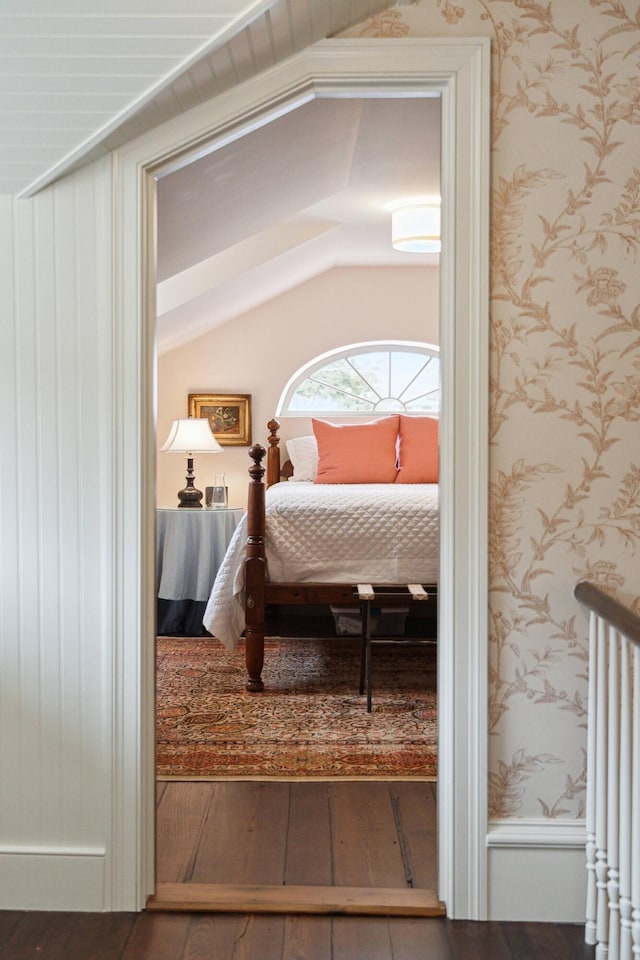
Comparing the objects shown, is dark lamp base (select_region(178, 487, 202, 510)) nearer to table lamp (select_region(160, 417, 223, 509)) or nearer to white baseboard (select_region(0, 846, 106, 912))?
table lamp (select_region(160, 417, 223, 509))

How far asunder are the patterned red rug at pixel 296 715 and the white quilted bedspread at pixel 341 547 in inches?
14.0

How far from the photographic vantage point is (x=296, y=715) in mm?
3941

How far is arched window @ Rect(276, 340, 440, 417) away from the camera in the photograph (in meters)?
6.89

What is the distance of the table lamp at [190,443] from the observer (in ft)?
19.1

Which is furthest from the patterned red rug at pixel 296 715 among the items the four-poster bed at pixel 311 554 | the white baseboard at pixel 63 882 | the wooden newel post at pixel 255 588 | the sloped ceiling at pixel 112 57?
the sloped ceiling at pixel 112 57

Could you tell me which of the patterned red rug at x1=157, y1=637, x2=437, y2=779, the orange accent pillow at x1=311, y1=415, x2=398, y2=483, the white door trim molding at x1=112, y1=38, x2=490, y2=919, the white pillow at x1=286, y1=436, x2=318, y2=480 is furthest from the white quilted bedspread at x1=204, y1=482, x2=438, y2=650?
the white door trim molding at x1=112, y1=38, x2=490, y2=919

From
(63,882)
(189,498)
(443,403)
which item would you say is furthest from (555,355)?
(189,498)

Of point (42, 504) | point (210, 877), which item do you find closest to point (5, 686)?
point (42, 504)

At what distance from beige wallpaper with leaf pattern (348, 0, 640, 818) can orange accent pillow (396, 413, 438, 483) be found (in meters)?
3.65

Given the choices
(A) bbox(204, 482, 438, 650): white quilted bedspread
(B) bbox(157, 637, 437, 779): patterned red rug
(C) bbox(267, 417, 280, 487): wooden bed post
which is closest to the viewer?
(B) bbox(157, 637, 437, 779): patterned red rug

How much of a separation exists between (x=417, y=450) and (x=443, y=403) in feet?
12.7

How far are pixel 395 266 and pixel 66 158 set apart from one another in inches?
191

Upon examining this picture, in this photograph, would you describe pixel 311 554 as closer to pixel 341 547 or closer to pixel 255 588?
pixel 341 547

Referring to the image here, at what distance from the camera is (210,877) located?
254 cm
